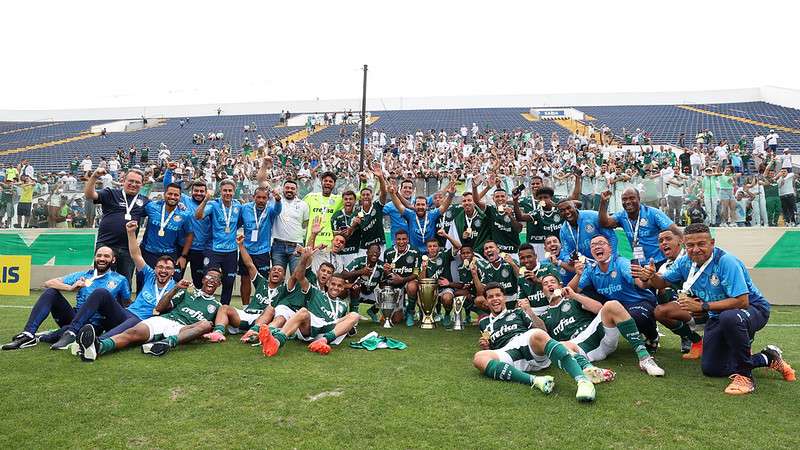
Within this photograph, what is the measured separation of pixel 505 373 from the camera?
509cm

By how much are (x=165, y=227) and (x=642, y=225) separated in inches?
263

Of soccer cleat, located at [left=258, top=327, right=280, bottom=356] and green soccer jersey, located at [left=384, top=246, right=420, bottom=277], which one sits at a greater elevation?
green soccer jersey, located at [left=384, top=246, right=420, bottom=277]

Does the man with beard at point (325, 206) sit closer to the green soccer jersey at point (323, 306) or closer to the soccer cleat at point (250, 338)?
the green soccer jersey at point (323, 306)

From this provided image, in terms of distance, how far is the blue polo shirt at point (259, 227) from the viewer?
8500mm

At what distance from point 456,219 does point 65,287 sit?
18.1 feet

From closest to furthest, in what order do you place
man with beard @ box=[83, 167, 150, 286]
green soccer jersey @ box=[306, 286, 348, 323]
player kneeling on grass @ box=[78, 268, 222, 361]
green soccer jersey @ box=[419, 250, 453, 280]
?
player kneeling on grass @ box=[78, 268, 222, 361] → green soccer jersey @ box=[306, 286, 348, 323] → man with beard @ box=[83, 167, 150, 286] → green soccer jersey @ box=[419, 250, 453, 280]

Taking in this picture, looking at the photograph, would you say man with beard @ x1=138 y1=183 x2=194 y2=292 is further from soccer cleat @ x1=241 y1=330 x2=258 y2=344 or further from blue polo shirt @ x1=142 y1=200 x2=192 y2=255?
soccer cleat @ x1=241 y1=330 x2=258 y2=344

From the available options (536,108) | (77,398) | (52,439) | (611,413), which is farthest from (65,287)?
(536,108)

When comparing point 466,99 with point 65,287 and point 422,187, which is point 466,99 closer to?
point 422,187

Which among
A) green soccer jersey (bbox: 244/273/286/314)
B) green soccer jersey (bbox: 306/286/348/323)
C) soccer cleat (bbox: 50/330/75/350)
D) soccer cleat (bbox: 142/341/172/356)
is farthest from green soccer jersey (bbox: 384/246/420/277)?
soccer cleat (bbox: 50/330/75/350)

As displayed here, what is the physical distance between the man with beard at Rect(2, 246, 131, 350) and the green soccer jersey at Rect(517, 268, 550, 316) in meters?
5.15

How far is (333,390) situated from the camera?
484 cm

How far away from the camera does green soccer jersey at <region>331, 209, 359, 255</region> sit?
8.87m

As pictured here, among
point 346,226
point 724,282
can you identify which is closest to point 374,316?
point 346,226
